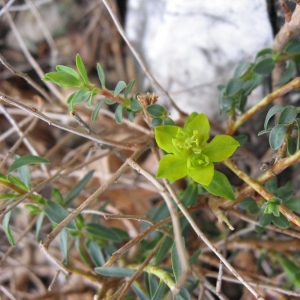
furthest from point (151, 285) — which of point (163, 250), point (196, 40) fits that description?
point (196, 40)

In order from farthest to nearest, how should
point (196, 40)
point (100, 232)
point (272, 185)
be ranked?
1. point (196, 40)
2. point (100, 232)
3. point (272, 185)

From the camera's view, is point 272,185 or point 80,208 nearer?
point 80,208

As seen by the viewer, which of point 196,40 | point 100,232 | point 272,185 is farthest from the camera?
point 196,40

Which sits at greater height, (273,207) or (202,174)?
(202,174)

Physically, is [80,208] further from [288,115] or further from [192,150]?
[288,115]

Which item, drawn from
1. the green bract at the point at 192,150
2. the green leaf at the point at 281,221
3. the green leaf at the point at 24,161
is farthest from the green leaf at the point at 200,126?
the green leaf at the point at 24,161

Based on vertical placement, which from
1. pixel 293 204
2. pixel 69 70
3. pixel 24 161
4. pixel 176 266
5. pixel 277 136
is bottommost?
pixel 293 204

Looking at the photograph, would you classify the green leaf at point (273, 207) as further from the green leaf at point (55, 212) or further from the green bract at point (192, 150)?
the green leaf at point (55, 212)
